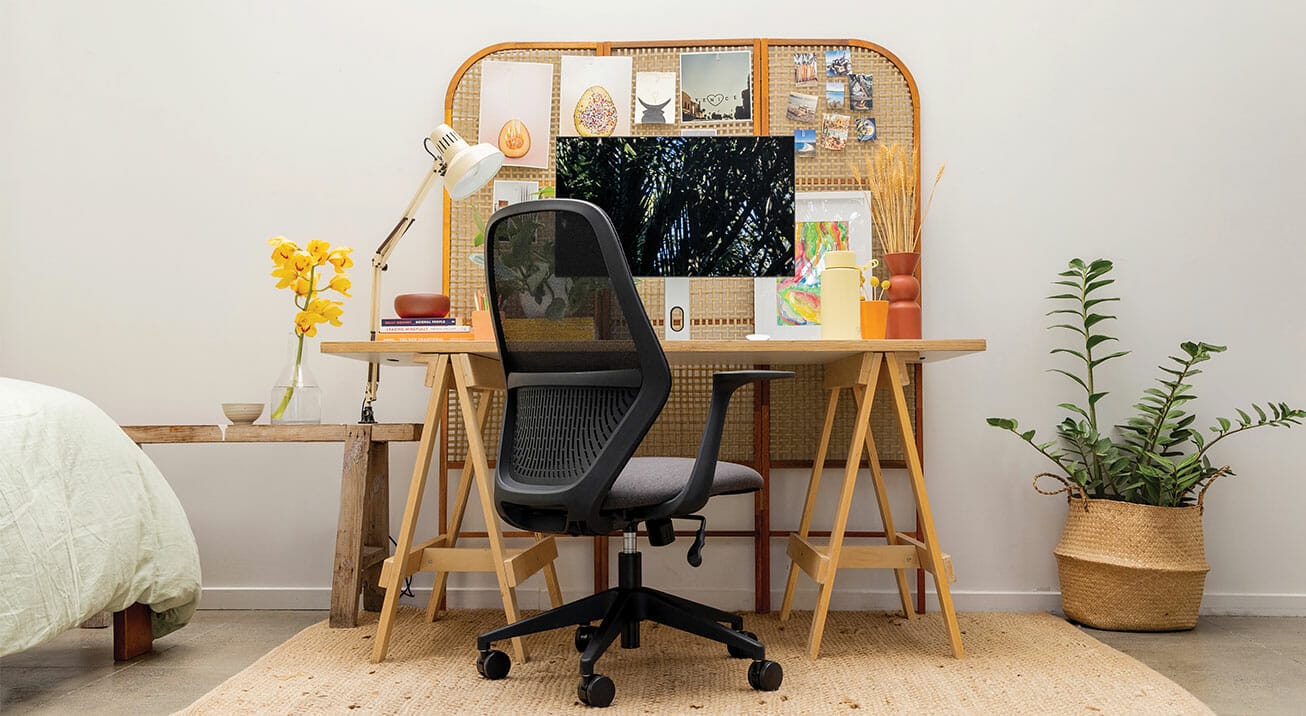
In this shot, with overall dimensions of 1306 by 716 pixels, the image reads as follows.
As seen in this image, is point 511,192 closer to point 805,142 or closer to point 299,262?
point 299,262

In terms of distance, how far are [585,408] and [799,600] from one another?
4.11 feet

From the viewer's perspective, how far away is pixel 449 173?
243cm

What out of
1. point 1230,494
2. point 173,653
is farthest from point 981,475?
point 173,653

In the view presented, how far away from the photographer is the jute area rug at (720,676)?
180cm

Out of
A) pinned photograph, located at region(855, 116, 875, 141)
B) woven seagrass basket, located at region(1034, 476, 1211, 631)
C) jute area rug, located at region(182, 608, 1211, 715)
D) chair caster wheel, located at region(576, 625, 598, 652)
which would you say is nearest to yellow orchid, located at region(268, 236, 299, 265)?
jute area rug, located at region(182, 608, 1211, 715)

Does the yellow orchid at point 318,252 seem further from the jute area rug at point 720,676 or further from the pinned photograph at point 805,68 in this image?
the pinned photograph at point 805,68

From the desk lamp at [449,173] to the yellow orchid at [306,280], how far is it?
0.09m

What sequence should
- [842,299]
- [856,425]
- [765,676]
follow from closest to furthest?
1. [765,676]
2. [856,425]
3. [842,299]

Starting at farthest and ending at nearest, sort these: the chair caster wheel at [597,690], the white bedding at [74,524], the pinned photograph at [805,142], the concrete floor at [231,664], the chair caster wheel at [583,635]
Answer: the pinned photograph at [805,142], the chair caster wheel at [583,635], the concrete floor at [231,664], the chair caster wheel at [597,690], the white bedding at [74,524]

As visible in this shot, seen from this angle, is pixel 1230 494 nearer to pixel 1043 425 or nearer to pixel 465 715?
pixel 1043 425

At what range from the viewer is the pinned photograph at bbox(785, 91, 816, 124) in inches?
109

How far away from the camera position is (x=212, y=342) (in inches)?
112

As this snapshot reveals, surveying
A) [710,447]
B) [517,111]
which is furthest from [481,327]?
[710,447]

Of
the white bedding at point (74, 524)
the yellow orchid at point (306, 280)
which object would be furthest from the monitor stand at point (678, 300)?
the white bedding at point (74, 524)
